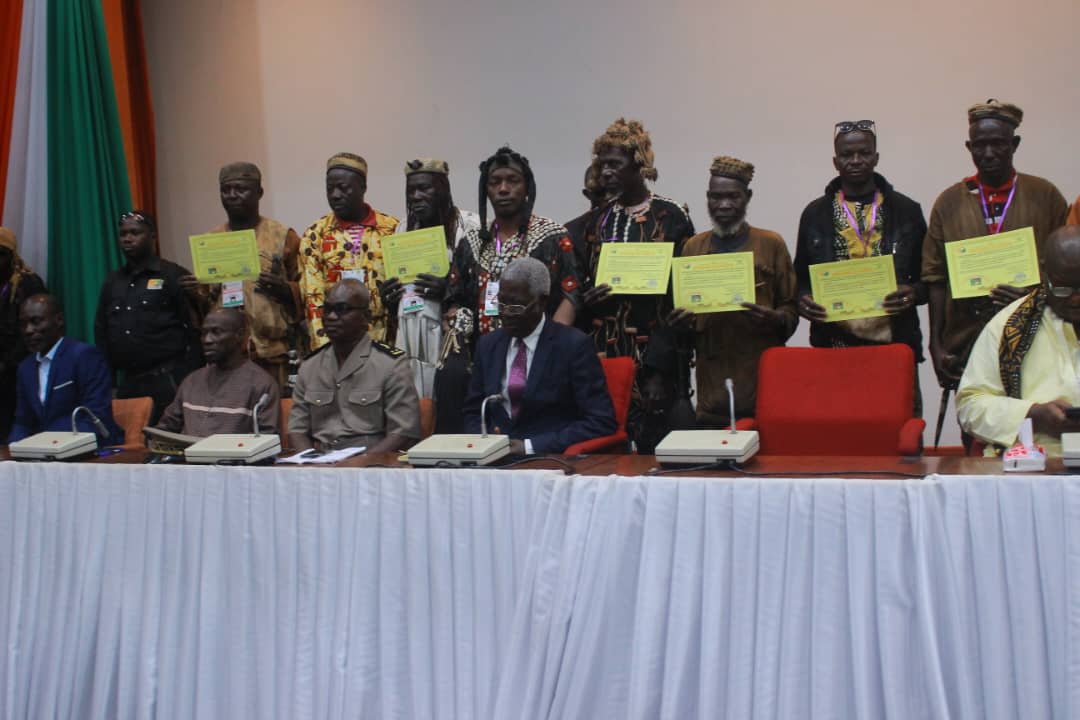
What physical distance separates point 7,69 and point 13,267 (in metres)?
1.31

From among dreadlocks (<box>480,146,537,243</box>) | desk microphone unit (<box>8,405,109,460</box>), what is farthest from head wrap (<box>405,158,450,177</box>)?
desk microphone unit (<box>8,405,109,460</box>)

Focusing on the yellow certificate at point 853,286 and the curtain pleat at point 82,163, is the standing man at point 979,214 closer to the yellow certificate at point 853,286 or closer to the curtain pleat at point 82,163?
the yellow certificate at point 853,286

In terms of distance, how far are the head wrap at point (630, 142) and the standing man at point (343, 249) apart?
3.70 feet

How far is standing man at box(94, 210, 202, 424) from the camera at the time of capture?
583 cm

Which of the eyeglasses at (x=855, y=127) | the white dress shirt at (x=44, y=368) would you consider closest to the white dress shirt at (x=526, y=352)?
the eyeglasses at (x=855, y=127)

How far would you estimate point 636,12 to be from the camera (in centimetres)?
724

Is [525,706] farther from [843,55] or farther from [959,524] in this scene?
[843,55]

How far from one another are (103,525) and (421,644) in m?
1.16

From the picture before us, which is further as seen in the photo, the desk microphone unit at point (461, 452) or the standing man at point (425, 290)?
the standing man at point (425, 290)

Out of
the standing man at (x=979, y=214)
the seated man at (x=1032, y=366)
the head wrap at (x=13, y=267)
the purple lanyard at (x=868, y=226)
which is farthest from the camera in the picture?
the head wrap at (x=13, y=267)

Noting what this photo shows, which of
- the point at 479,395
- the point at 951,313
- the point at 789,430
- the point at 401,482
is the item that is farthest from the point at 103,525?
the point at 951,313

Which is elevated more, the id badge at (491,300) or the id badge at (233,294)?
the id badge at (233,294)

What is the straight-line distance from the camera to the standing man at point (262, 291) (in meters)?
5.59

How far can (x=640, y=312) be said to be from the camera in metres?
5.09
